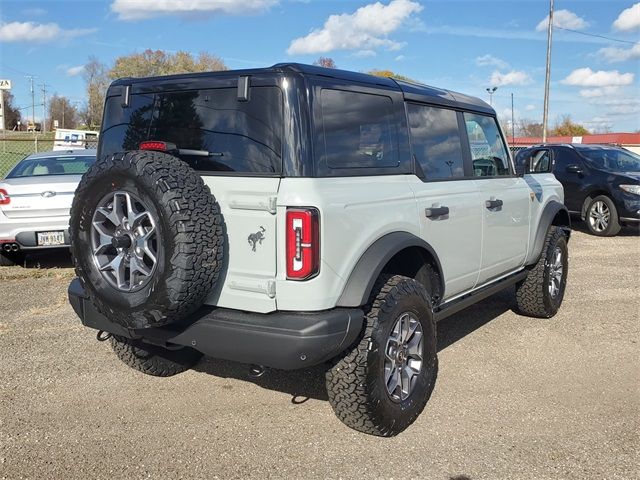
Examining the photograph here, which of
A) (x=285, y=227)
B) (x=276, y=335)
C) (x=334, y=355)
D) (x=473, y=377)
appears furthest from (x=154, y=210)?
(x=473, y=377)

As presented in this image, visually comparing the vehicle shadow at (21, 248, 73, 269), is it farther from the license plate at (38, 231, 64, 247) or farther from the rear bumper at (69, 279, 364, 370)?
the rear bumper at (69, 279, 364, 370)

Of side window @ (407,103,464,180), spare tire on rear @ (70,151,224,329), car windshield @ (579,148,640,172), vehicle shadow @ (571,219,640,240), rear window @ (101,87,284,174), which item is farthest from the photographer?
car windshield @ (579,148,640,172)

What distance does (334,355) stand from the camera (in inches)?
119

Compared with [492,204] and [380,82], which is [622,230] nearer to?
[492,204]

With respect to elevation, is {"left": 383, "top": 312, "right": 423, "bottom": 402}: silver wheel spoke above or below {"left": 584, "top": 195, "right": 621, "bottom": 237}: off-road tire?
below

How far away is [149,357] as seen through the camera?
13.6ft

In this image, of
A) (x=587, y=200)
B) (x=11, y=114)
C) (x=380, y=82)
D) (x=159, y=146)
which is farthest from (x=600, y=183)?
(x=11, y=114)

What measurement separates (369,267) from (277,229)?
21.3 inches

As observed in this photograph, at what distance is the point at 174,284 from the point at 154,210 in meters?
0.37

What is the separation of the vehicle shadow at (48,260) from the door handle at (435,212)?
19.3 feet

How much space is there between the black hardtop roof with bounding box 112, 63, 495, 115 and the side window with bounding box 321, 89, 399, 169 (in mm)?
106

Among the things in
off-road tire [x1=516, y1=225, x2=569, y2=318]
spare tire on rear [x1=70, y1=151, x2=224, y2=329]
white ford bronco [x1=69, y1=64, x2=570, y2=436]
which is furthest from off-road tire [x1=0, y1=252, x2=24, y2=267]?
off-road tire [x1=516, y1=225, x2=569, y2=318]

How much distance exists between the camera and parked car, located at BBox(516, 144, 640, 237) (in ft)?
34.2

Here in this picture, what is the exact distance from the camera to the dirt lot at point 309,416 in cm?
307
